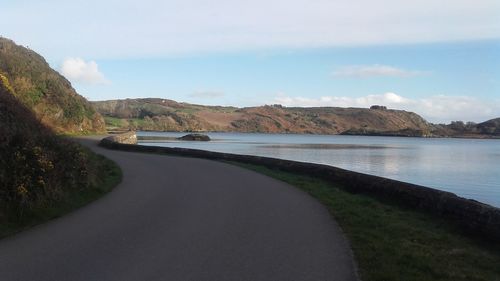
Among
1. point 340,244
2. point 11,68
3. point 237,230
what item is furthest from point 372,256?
point 11,68

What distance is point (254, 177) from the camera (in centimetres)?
2075

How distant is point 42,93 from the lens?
53.5 meters

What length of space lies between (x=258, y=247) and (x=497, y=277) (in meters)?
3.39

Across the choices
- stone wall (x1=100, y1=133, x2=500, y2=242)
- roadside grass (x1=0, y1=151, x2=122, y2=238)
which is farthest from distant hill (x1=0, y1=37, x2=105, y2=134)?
roadside grass (x1=0, y1=151, x2=122, y2=238)

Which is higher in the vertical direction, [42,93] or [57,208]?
[42,93]

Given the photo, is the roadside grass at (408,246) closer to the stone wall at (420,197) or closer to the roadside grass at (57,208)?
the stone wall at (420,197)

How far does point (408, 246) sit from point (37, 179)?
703 cm

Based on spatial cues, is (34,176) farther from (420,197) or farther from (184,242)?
(420,197)

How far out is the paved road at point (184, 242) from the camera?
697 centimetres

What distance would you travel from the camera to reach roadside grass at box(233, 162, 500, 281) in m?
7.28

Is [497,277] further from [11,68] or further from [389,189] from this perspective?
[11,68]

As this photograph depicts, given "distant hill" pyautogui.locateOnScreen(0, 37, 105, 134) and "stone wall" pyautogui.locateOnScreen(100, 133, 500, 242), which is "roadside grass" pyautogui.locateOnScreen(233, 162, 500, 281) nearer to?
"stone wall" pyautogui.locateOnScreen(100, 133, 500, 242)

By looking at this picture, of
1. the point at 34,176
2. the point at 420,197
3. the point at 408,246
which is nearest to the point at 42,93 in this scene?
the point at 34,176

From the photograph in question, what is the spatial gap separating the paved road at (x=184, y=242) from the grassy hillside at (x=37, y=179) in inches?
15.6
